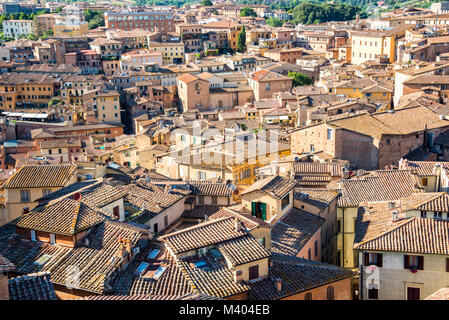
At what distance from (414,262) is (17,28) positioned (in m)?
115

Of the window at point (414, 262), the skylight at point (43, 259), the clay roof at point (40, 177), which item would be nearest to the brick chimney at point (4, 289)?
the skylight at point (43, 259)

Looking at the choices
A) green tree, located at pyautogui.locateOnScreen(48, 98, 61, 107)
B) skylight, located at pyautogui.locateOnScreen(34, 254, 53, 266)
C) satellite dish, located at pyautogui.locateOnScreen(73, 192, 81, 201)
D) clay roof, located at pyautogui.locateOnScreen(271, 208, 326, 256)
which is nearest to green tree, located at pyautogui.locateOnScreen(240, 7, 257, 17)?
green tree, located at pyautogui.locateOnScreen(48, 98, 61, 107)

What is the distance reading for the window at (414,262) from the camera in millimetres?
16766

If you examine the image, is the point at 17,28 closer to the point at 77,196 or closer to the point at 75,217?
the point at 77,196

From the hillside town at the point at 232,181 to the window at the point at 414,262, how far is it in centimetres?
6

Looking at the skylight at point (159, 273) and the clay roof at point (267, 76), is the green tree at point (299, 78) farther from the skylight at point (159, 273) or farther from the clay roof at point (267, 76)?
the skylight at point (159, 273)

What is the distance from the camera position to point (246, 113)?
55.8 meters

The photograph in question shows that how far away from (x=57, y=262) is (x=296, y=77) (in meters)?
57.6

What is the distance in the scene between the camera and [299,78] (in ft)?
232

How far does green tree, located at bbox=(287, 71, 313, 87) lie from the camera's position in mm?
69750

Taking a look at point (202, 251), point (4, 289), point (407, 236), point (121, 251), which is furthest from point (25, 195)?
point (407, 236)

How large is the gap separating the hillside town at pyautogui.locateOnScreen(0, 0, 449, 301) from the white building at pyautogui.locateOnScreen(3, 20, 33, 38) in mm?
41677

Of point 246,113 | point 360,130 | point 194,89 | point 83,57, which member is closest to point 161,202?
point 360,130
